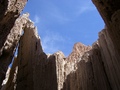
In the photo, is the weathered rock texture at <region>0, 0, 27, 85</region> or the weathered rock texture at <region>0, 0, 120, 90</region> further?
the weathered rock texture at <region>0, 0, 120, 90</region>

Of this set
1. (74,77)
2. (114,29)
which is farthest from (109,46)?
(114,29)

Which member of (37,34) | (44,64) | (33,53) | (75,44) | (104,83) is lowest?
(104,83)

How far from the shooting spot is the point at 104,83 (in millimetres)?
11258

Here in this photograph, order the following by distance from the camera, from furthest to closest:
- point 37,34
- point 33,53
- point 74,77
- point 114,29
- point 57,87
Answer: point 37,34, point 33,53, point 74,77, point 57,87, point 114,29

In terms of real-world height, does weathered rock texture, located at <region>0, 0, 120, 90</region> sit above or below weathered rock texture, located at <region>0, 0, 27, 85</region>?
above

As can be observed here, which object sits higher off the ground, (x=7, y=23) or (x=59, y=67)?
(x=59, y=67)

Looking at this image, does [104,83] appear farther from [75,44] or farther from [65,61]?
[75,44]

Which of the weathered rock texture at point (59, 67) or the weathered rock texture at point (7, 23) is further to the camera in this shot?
the weathered rock texture at point (59, 67)

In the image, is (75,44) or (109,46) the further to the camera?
(75,44)

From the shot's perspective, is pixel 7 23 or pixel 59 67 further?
pixel 59 67

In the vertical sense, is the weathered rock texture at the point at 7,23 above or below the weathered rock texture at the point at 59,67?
below

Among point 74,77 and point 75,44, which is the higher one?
point 75,44

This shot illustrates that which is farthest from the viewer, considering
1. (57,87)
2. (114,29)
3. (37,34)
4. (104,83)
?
(37,34)

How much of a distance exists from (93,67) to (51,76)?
297cm
